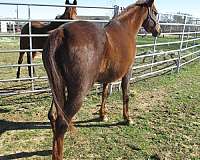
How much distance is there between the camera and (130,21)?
4.86 metres

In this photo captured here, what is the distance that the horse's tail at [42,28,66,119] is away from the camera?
10.3ft

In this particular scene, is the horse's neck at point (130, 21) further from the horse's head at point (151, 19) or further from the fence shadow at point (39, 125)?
the fence shadow at point (39, 125)

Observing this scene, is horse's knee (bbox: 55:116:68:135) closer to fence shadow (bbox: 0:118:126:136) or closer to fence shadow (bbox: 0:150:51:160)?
fence shadow (bbox: 0:150:51:160)

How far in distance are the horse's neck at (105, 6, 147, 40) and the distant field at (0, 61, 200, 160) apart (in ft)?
5.14

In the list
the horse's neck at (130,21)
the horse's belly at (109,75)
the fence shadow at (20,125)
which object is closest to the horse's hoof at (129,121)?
the horse's belly at (109,75)

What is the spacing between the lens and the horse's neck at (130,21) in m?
4.54

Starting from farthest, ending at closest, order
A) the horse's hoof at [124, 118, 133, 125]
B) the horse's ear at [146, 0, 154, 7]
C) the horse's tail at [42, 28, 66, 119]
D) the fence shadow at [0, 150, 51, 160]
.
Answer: the horse's ear at [146, 0, 154, 7], the horse's hoof at [124, 118, 133, 125], the fence shadow at [0, 150, 51, 160], the horse's tail at [42, 28, 66, 119]

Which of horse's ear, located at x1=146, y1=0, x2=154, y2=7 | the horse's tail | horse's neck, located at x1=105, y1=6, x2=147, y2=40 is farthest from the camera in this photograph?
horse's ear, located at x1=146, y1=0, x2=154, y2=7

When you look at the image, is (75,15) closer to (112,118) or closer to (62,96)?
(112,118)

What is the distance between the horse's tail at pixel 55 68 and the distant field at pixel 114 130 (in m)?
0.91

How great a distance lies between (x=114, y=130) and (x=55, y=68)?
6.13ft

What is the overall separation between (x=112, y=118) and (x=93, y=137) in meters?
0.88

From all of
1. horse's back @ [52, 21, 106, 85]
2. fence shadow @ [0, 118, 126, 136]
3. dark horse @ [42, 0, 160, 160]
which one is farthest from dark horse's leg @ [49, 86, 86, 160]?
fence shadow @ [0, 118, 126, 136]

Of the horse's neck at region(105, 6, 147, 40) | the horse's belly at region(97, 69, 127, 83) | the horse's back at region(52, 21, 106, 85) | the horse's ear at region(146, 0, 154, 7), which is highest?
the horse's ear at region(146, 0, 154, 7)
